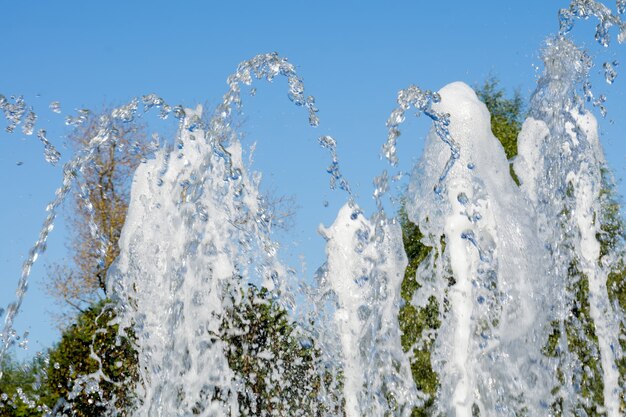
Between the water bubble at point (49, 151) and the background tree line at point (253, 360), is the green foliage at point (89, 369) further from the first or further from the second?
the water bubble at point (49, 151)

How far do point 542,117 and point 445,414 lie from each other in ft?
12.8

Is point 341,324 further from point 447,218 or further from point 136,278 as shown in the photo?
point 447,218

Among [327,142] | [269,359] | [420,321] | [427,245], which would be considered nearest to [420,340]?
[420,321]

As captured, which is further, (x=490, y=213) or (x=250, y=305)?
(x=250, y=305)

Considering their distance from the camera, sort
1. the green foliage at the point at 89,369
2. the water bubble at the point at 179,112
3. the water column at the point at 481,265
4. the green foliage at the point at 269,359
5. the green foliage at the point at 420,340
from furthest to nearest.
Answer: the green foliage at the point at 420,340 → the green foliage at the point at 89,369 → the green foliage at the point at 269,359 → the water bubble at the point at 179,112 → the water column at the point at 481,265

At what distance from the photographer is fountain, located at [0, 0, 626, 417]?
7805mm

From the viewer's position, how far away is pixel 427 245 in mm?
10086

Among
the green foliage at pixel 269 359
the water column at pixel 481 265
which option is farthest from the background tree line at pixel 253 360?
the water column at pixel 481 265

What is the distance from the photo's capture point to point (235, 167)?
9.48m

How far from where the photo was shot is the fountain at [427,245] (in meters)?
7.80

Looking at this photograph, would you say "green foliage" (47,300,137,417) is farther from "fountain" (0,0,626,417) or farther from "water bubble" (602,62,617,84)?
"water bubble" (602,62,617,84)

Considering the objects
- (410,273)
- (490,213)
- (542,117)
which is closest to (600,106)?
(542,117)

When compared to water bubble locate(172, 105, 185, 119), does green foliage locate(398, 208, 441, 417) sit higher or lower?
higher

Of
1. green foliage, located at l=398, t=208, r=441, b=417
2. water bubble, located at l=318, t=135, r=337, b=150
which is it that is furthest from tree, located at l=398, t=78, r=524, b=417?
water bubble, located at l=318, t=135, r=337, b=150
